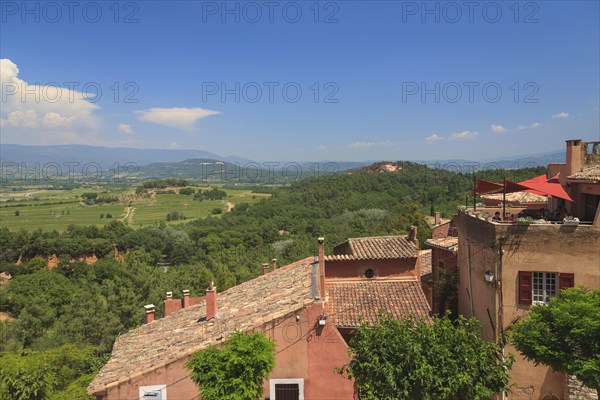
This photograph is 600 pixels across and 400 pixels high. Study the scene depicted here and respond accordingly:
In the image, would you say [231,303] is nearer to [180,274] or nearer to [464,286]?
[464,286]

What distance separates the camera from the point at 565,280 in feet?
38.4

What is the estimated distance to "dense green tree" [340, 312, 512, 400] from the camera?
9375mm

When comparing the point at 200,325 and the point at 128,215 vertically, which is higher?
the point at 200,325

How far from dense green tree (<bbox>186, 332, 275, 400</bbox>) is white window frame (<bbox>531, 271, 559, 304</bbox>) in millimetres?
8588

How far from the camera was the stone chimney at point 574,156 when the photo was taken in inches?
573

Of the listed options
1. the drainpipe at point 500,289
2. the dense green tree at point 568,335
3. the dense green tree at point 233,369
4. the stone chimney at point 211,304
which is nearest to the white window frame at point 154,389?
the dense green tree at point 233,369

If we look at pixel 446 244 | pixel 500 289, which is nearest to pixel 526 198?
pixel 446 244

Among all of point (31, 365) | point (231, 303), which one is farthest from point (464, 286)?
point (31, 365)

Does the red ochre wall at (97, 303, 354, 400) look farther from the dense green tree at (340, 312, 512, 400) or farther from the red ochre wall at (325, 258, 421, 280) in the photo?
the red ochre wall at (325, 258, 421, 280)

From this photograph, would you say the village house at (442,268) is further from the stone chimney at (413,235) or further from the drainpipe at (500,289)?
the drainpipe at (500,289)

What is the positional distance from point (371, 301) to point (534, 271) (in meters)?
6.36

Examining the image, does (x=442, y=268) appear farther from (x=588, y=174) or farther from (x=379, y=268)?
(x=588, y=174)

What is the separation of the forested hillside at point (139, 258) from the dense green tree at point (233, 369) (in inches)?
327

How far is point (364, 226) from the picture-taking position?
65.1 metres
